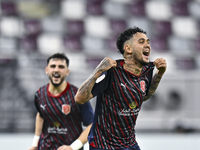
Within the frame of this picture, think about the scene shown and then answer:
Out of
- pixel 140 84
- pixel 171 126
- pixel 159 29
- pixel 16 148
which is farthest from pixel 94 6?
pixel 140 84

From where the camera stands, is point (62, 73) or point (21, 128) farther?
point (21, 128)

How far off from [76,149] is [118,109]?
952 mm

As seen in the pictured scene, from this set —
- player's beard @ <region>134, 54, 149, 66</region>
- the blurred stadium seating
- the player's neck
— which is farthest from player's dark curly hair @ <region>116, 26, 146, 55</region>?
the blurred stadium seating

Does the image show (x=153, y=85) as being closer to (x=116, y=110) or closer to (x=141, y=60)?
(x=141, y=60)

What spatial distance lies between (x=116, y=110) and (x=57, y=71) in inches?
44.3

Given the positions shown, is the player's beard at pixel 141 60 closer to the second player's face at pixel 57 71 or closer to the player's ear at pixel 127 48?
the player's ear at pixel 127 48

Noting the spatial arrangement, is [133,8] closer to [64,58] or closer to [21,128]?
[21,128]

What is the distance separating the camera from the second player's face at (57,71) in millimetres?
3646

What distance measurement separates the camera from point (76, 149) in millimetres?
3480

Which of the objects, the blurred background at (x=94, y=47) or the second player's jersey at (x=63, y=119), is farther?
the blurred background at (x=94, y=47)

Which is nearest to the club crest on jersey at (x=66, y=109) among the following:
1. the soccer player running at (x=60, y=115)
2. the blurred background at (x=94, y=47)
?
the soccer player running at (x=60, y=115)

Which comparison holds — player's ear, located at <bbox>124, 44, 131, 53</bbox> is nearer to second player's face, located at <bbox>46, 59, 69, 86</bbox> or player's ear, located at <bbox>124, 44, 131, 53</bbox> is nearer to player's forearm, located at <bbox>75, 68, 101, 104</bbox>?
player's forearm, located at <bbox>75, 68, 101, 104</bbox>

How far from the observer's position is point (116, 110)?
8.98ft

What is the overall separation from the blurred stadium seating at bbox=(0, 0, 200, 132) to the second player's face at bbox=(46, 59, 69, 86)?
243 inches
